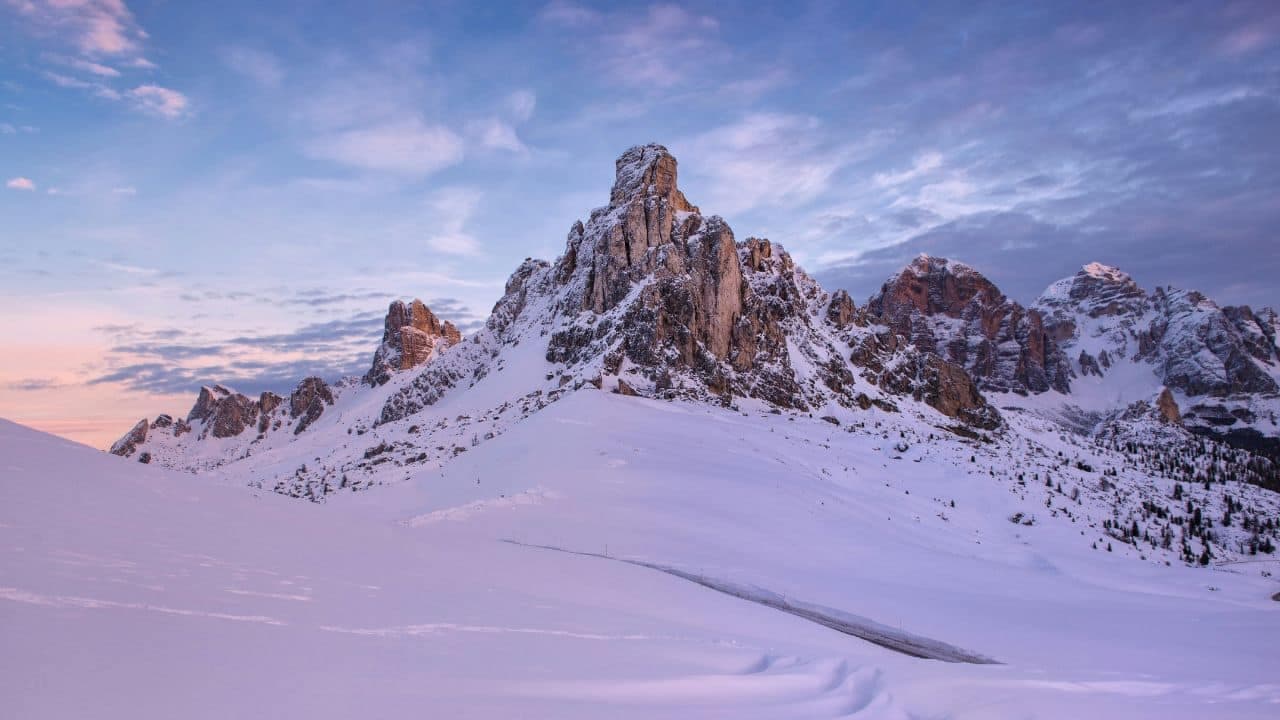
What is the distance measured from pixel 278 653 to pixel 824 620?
9.61 meters

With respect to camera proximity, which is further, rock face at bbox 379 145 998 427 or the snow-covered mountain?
rock face at bbox 379 145 998 427

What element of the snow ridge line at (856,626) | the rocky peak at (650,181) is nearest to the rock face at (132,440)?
the rocky peak at (650,181)

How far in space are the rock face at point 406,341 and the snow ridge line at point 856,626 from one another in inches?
4429

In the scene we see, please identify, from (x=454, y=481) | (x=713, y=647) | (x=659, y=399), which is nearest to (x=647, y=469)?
(x=454, y=481)

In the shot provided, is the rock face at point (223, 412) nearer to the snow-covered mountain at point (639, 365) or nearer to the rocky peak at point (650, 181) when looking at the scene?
the snow-covered mountain at point (639, 365)

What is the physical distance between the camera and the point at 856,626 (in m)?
11.1

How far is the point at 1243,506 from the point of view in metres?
59.1

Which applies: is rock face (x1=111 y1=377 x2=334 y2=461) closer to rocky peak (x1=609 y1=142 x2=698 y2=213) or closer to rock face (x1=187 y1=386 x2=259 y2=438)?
rock face (x1=187 y1=386 x2=259 y2=438)

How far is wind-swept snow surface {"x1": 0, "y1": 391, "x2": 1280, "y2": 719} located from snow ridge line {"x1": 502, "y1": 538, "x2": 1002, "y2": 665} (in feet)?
0.87

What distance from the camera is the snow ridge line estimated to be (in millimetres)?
9953

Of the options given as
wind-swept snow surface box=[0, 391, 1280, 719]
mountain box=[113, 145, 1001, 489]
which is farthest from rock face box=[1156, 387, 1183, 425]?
wind-swept snow surface box=[0, 391, 1280, 719]

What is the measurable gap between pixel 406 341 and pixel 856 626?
11715 centimetres

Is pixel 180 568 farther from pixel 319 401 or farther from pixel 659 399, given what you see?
pixel 319 401

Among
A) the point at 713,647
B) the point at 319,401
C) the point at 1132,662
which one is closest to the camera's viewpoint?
the point at 713,647
